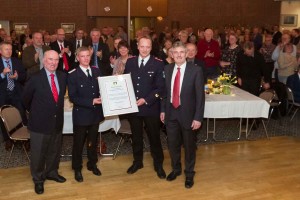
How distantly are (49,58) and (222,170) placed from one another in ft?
8.76

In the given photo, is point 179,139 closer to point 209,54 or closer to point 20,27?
point 209,54

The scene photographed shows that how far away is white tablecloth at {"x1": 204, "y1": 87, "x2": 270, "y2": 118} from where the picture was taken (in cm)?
560

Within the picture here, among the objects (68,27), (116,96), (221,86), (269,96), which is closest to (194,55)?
(221,86)

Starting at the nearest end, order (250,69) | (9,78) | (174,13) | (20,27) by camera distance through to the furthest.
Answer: (9,78), (250,69), (20,27), (174,13)

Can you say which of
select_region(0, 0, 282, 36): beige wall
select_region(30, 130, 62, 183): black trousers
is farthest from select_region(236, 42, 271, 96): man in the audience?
select_region(0, 0, 282, 36): beige wall

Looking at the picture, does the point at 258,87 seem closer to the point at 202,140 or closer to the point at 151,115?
the point at 202,140

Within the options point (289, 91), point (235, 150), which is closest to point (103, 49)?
point (235, 150)

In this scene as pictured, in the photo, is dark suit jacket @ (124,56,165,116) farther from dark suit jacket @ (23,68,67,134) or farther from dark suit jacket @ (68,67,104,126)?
dark suit jacket @ (23,68,67,134)

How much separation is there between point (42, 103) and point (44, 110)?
0.27 feet

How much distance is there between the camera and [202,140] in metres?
6.20

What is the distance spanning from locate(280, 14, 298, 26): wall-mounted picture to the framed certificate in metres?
14.8

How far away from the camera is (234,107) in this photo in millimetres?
5668

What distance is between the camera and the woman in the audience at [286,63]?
26.0ft

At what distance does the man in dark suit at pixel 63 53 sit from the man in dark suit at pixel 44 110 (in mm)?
3060
